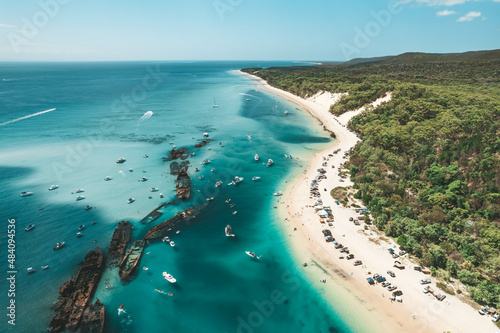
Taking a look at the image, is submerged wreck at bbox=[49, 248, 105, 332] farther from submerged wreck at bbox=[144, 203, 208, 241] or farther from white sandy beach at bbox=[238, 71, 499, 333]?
white sandy beach at bbox=[238, 71, 499, 333]

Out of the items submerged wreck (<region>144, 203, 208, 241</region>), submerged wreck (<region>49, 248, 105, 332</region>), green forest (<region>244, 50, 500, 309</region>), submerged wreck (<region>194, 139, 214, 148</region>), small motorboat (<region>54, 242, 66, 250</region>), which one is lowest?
small motorboat (<region>54, 242, 66, 250</region>)

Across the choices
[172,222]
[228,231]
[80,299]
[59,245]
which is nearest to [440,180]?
[228,231]

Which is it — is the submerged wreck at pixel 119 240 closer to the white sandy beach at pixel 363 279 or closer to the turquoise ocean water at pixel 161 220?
the turquoise ocean water at pixel 161 220

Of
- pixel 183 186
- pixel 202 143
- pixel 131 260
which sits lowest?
pixel 131 260

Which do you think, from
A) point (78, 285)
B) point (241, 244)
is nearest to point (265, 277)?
point (241, 244)

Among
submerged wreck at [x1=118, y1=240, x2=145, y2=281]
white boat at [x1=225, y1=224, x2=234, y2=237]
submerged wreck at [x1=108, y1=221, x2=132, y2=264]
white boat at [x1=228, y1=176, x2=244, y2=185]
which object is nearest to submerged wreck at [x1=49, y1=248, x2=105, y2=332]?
submerged wreck at [x1=108, y1=221, x2=132, y2=264]

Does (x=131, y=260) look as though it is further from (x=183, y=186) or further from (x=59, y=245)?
(x=183, y=186)
